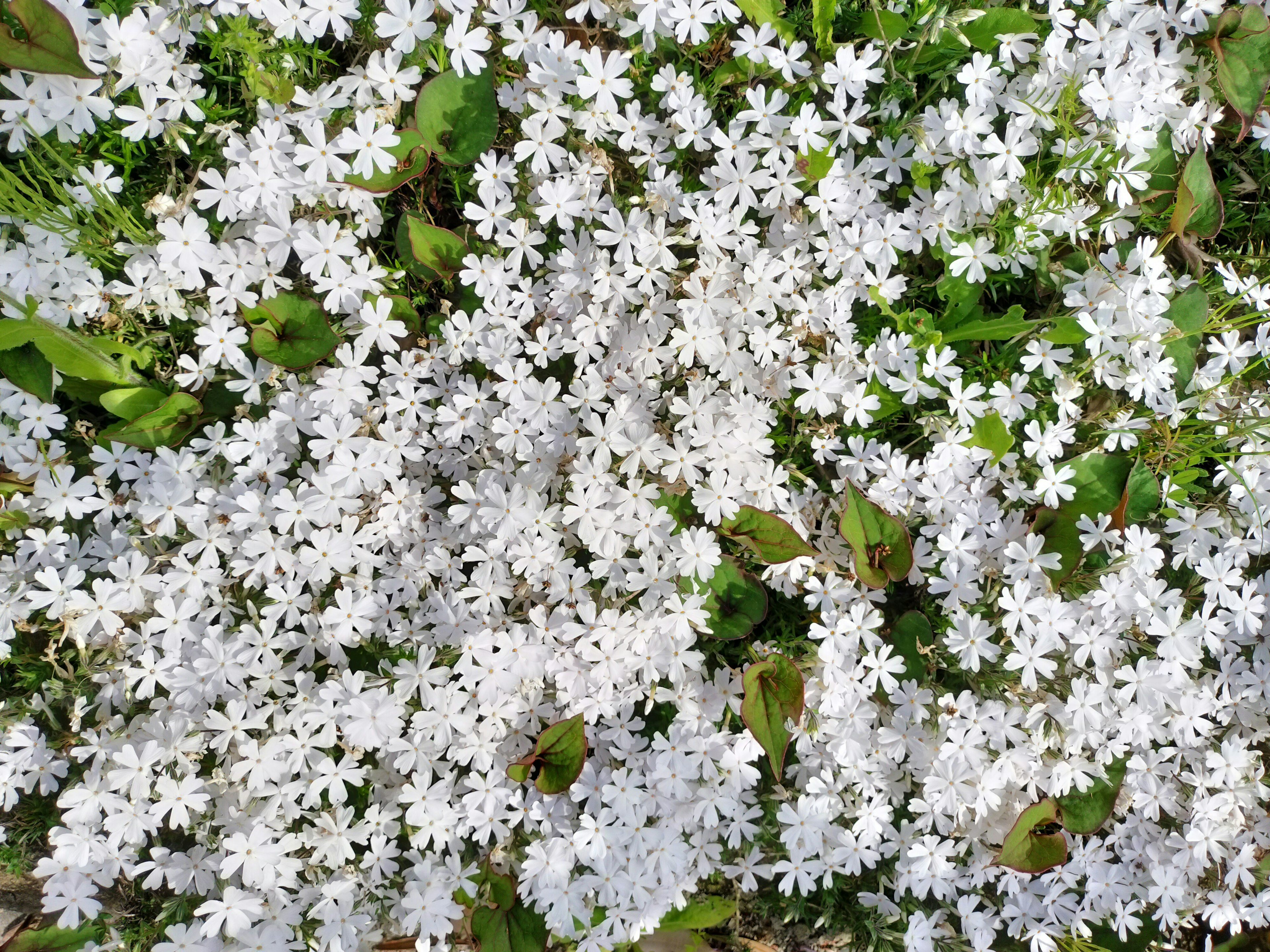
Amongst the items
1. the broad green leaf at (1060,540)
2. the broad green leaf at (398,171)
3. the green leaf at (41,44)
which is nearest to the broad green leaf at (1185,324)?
the broad green leaf at (1060,540)

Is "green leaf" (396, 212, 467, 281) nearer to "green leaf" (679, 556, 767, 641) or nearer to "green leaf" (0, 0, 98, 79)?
"green leaf" (0, 0, 98, 79)

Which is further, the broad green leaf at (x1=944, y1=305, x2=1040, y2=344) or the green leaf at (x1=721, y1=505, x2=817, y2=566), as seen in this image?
the broad green leaf at (x1=944, y1=305, x2=1040, y2=344)

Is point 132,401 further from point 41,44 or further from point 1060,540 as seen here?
point 1060,540

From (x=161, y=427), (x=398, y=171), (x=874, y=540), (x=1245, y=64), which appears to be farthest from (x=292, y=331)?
(x=1245, y=64)

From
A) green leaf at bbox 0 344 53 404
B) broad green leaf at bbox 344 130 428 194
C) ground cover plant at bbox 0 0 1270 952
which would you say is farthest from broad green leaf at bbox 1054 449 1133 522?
green leaf at bbox 0 344 53 404

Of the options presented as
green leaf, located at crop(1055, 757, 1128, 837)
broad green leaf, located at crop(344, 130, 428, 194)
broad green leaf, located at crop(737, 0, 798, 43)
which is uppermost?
broad green leaf, located at crop(737, 0, 798, 43)

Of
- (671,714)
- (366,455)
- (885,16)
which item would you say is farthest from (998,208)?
(366,455)

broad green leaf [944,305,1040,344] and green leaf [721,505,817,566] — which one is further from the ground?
broad green leaf [944,305,1040,344]
